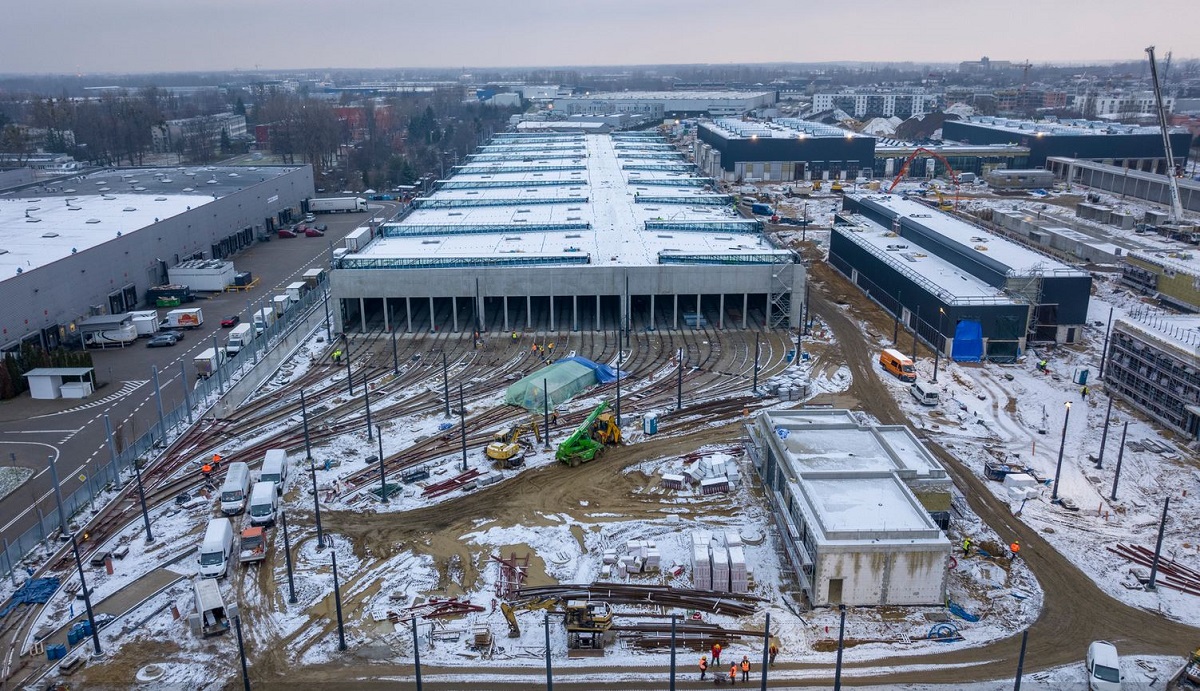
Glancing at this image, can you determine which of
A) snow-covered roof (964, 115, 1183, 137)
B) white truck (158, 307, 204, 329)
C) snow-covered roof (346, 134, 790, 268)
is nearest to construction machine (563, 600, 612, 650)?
snow-covered roof (346, 134, 790, 268)

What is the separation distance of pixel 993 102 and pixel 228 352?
173 meters

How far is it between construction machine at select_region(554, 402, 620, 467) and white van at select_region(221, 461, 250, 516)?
9320mm

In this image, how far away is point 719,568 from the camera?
1973 cm

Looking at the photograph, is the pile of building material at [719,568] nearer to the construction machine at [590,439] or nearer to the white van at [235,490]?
the construction machine at [590,439]

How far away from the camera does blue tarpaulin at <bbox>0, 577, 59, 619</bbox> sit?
19.4m

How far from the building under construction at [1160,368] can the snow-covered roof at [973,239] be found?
594 centimetres

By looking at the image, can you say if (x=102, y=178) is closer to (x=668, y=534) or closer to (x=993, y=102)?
(x=668, y=534)

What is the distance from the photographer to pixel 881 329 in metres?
40.1

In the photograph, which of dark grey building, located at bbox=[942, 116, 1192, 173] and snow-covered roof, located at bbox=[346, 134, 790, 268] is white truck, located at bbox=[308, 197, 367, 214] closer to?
snow-covered roof, located at bbox=[346, 134, 790, 268]

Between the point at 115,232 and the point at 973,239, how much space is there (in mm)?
46646

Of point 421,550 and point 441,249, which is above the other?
point 441,249

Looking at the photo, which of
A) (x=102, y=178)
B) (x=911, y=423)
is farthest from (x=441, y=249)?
(x=102, y=178)

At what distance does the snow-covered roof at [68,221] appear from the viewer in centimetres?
4038

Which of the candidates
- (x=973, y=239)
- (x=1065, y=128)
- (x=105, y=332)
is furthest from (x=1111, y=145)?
(x=105, y=332)
